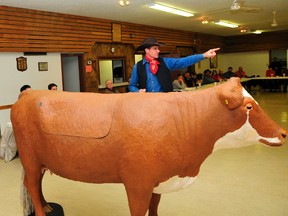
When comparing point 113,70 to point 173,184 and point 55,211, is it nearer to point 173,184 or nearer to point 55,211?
point 55,211

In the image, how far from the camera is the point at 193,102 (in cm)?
171

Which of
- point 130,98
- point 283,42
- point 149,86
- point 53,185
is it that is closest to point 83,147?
point 130,98

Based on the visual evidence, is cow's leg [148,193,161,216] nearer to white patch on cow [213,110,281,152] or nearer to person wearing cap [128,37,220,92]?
white patch on cow [213,110,281,152]

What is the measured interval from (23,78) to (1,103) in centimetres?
80

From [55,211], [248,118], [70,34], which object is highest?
[70,34]

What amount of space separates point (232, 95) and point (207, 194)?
2.06 m

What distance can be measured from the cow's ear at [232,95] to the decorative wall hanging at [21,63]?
6532mm

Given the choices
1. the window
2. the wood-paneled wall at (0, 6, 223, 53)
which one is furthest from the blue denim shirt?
the window

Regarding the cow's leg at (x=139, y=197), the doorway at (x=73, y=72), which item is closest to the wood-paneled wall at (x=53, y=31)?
the doorway at (x=73, y=72)

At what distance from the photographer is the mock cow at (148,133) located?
5.36 feet

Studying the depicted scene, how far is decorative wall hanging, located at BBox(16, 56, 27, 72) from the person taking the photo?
23.6 feet

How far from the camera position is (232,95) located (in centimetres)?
158

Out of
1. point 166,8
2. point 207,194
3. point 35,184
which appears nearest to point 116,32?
point 166,8

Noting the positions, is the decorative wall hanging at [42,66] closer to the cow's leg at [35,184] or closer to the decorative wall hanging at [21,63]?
the decorative wall hanging at [21,63]
